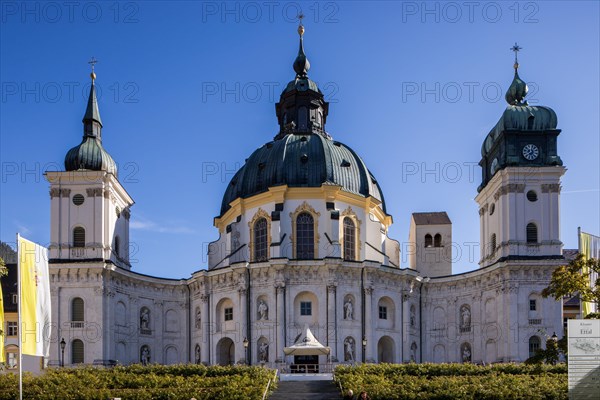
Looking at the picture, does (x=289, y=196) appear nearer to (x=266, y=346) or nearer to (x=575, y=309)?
(x=266, y=346)

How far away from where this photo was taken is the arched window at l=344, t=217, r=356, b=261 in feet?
274

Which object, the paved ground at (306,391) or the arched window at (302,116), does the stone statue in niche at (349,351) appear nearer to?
the paved ground at (306,391)

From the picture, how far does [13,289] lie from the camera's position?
3391 inches

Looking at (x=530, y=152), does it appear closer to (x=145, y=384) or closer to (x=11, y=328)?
(x=145, y=384)

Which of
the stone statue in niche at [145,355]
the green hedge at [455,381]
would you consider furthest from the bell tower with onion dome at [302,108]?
the green hedge at [455,381]

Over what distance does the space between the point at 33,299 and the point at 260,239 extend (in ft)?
139

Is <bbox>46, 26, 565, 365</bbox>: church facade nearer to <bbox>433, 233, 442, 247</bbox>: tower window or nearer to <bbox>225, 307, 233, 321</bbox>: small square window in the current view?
<bbox>225, 307, 233, 321</bbox>: small square window

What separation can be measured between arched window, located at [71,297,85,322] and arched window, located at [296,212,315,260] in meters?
20.2

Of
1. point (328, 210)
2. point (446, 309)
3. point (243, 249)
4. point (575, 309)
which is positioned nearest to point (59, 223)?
point (243, 249)

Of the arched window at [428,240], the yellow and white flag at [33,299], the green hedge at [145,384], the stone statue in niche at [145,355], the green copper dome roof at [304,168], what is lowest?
the stone statue in niche at [145,355]

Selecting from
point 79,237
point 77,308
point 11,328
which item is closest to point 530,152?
point 79,237

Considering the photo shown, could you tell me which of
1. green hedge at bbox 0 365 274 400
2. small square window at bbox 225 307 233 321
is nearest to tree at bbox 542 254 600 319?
green hedge at bbox 0 365 274 400

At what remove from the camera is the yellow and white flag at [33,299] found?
41.5 m

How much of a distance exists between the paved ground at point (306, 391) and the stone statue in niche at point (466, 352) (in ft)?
90.6
